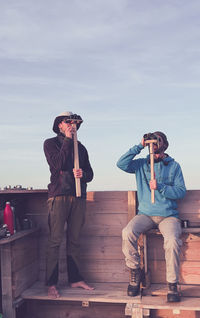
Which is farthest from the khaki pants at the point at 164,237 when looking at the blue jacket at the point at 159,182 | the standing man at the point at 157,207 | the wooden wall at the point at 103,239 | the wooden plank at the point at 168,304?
the wooden wall at the point at 103,239

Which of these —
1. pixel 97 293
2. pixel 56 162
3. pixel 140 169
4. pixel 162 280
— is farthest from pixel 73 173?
pixel 162 280

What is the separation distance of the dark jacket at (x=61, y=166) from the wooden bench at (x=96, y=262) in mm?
681

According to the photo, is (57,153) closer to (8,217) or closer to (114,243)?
(8,217)

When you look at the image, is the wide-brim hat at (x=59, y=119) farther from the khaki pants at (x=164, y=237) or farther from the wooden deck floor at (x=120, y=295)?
the wooden deck floor at (x=120, y=295)

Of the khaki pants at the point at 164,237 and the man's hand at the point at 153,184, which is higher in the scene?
the man's hand at the point at 153,184

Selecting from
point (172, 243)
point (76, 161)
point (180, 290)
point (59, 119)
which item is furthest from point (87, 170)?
point (180, 290)

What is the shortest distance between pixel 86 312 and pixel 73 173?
6.78 feet

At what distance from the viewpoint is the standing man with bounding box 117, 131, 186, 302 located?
451cm

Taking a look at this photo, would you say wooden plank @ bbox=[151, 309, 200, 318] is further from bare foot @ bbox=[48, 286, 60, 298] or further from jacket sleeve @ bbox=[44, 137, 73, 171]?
jacket sleeve @ bbox=[44, 137, 73, 171]

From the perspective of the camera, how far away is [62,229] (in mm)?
4816

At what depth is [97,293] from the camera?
4.89 metres

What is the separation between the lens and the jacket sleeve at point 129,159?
492 centimetres

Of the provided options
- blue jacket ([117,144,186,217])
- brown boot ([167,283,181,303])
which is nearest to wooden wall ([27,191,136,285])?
blue jacket ([117,144,186,217])

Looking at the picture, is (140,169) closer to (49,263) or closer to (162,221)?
(162,221)
